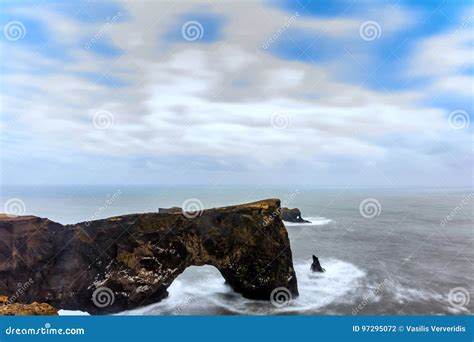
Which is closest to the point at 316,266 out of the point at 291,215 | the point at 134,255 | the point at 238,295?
the point at 238,295

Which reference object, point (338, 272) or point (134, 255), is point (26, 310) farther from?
point (338, 272)

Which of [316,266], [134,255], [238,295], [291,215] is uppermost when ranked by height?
[291,215]

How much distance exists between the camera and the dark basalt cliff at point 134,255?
50.3 feet

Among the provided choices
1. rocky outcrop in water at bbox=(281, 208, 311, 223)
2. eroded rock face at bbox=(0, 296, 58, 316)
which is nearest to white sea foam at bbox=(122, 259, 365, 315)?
eroded rock face at bbox=(0, 296, 58, 316)

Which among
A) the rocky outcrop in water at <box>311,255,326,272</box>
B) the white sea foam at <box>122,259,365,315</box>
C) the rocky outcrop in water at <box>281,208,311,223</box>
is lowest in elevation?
the white sea foam at <box>122,259,365,315</box>

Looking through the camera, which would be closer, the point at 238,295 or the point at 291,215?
the point at 238,295

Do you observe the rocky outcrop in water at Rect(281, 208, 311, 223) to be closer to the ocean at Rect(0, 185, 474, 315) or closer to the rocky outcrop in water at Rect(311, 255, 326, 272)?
the ocean at Rect(0, 185, 474, 315)

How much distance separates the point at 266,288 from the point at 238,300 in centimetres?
167

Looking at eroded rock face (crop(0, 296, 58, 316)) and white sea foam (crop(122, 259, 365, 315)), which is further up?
eroded rock face (crop(0, 296, 58, 316))

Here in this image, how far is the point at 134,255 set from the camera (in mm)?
16094

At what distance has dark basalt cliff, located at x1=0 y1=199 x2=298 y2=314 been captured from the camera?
1532 cm

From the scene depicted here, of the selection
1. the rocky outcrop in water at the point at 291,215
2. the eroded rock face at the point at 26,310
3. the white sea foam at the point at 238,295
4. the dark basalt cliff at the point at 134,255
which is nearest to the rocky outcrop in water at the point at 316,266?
the white sea foam at the point at 238,295

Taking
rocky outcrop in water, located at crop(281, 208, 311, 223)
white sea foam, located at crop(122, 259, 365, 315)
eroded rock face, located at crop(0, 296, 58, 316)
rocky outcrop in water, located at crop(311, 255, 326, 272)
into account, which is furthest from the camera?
rocky outcrop in water, located at crop(281, 208, 311, 223)

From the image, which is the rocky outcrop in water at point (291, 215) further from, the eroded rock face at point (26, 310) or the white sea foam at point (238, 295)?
the eroded rock face at point (26, 310)
